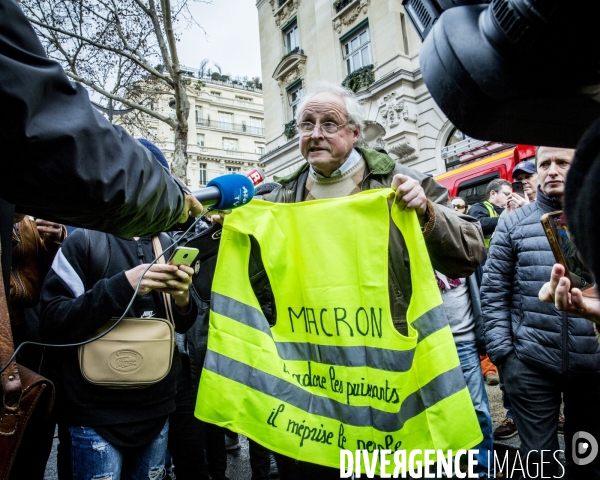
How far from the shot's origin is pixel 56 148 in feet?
2.94

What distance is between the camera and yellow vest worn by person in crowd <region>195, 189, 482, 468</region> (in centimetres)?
166

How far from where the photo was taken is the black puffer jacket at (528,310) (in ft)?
7.66

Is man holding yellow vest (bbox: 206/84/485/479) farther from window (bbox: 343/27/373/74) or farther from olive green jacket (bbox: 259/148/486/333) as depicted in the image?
window (bbox: 343/27/373/74)

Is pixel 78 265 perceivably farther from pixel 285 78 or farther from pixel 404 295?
pixel 285 78

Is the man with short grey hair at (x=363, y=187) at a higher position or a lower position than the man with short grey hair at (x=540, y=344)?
higher

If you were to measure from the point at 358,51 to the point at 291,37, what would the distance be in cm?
580

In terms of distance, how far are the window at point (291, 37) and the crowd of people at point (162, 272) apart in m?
20.5

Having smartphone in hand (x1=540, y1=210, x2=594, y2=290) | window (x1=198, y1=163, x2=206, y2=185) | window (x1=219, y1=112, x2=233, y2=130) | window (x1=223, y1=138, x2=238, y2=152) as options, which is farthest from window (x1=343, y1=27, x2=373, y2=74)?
window (x1=219, y1=112, x2=233, y2=130)

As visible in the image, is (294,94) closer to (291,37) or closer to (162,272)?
(291,37)

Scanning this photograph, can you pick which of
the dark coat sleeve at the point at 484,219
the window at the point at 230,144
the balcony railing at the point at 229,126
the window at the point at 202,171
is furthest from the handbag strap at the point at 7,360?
the window at the point at 230,144

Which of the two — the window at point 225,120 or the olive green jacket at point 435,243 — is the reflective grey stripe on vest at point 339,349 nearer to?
the olive green jacket at point 435,243

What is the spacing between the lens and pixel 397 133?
14.1 metres

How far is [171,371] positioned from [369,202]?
49.8 inches

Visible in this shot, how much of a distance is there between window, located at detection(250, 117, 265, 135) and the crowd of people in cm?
5196
